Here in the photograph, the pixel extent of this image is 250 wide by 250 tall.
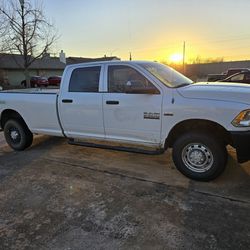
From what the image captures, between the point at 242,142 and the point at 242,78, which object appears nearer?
the point at 242,142

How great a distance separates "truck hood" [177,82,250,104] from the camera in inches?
151

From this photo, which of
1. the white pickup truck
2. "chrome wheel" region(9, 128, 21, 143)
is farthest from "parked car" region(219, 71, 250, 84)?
"chrome wheel" region(9, 128, 21, 143)

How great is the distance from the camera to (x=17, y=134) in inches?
257

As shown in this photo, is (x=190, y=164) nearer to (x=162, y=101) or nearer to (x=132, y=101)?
(x=162, y=101)

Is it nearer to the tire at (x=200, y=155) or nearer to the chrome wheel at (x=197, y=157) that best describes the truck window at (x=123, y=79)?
the tire at (x=200, y=155)

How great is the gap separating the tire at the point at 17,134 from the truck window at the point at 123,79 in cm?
269

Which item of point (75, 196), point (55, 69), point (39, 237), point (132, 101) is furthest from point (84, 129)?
point (55, 69)

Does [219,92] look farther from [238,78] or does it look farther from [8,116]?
[238,78]

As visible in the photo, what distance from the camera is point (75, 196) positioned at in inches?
159

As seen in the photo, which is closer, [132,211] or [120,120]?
[132,211]

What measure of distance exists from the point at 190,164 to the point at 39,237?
248cm

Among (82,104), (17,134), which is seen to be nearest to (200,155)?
(82,104)

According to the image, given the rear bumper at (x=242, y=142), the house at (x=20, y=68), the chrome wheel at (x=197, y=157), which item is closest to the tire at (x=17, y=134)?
the chrome wheel at (x=197, y=157)

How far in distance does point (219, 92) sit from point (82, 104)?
98.7 inches
